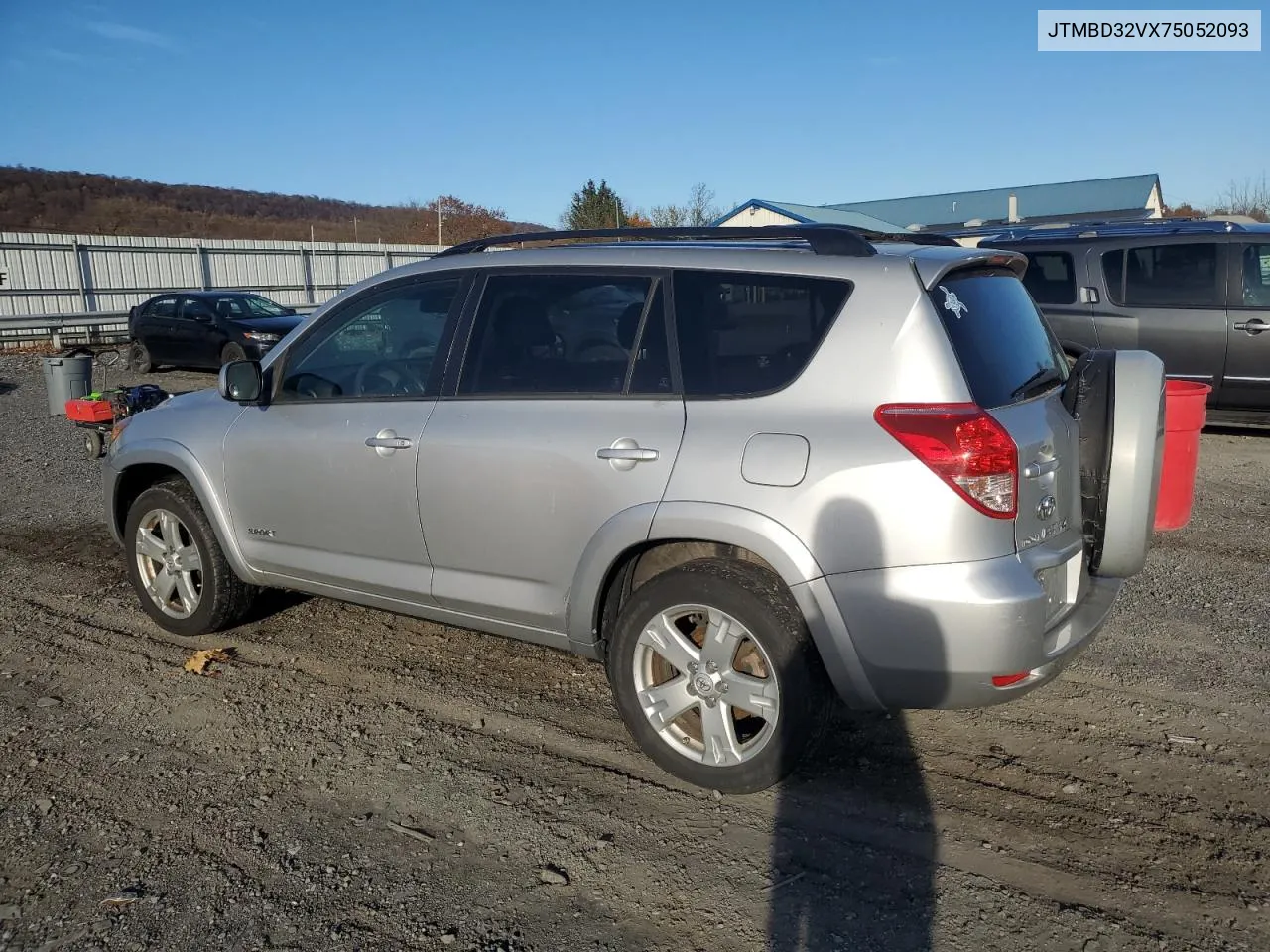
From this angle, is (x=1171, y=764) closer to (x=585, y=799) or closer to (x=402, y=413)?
(x=585, y=799)

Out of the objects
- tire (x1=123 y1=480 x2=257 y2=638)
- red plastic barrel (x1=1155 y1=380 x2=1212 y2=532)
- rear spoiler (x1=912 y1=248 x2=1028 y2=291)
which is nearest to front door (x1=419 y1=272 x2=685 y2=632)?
rear spoiler (x1=912 y1=248 x2=1028 y2=291)

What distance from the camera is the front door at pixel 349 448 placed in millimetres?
4184

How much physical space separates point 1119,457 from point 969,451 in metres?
0.91

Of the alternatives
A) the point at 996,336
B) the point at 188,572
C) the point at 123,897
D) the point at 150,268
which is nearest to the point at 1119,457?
the point at 996,336

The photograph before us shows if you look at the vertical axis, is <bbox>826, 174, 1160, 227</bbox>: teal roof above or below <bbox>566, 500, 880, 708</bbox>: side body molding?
above

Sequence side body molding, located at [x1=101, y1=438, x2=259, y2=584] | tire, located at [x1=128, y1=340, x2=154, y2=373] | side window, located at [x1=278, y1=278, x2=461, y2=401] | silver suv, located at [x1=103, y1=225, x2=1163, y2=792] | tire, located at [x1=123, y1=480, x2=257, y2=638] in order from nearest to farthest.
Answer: silver suv, located at [x1=103, y1=225, x2=1163, y2=792]
side window, located at [x1=278, y1=278, x2=461, y2=401]
side body molding, located at [x1=101, y1=438, x2=259, y2=584]
tire, located at [x1=123, y1=480, x2=257, y2=638]
tire, located at [x1=128, y1=340, x2=154, y2=373]

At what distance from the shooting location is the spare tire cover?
3594 mm

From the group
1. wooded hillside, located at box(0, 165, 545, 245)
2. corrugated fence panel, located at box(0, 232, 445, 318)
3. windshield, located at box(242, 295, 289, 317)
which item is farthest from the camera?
wooded hillside, located at box(0, 165, 545, 245)

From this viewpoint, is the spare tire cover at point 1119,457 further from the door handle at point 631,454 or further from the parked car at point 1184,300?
the parked car at point 1184,300

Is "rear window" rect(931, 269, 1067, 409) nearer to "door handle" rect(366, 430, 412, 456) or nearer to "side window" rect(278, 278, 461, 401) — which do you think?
"side window" rect(278, 278, 461, 401)

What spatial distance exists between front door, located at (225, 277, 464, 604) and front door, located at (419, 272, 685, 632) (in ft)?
0.56

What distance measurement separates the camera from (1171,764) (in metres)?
3.69

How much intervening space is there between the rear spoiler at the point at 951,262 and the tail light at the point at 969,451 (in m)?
0.46

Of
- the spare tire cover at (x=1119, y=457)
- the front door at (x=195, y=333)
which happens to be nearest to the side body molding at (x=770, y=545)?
the spare tire cover at (x=1119, y=457)
